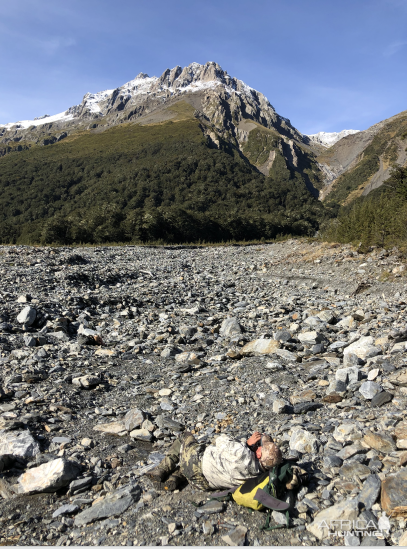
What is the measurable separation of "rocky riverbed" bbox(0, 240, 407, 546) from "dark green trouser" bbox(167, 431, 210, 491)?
11cm

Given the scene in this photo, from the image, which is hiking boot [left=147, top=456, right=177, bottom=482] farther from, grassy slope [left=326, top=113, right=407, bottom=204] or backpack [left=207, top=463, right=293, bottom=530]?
grassy slope [left=326, top=113, right=407, bottom=204]

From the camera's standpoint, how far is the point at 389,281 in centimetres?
1169

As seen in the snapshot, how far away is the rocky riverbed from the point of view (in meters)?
2.63

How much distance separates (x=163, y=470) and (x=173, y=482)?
→ 0.18m

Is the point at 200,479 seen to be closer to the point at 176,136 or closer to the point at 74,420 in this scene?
the point at 74,420

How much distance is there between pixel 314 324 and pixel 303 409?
13.7 feet

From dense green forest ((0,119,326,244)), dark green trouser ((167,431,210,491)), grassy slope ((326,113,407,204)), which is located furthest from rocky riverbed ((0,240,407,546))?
grassy slope ((326,113,407,204))

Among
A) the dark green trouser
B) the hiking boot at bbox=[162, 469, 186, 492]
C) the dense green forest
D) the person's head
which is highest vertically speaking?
the dense green forest

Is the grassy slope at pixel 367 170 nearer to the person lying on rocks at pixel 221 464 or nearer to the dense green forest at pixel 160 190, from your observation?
the dense green forest at pixel 160 190

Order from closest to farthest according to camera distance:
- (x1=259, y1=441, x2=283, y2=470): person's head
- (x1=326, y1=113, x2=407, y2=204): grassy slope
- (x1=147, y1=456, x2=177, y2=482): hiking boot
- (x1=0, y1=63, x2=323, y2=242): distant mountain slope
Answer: (x1=259, y1=441, x2=283, y2=470): person's head < (x1=147, y1=456, x2=177, y2=482): hiking boot < (x1=0, y1=63, x2=323, y2=242): distant mountain slope < (x1=326, y1=113, x2=407, y2=204): grassy slope

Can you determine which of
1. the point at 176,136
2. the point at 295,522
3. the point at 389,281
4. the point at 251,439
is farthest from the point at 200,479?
the point at 176,136

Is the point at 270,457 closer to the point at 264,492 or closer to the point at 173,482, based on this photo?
the point at 264,492

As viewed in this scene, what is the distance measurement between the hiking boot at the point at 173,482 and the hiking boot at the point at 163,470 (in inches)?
2.6

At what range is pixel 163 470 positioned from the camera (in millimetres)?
3256
